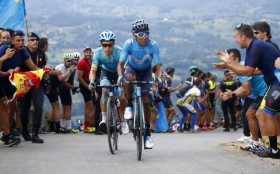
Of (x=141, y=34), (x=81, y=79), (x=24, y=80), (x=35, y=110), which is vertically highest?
(x=141, y=34)

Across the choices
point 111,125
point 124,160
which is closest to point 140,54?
point 111,125

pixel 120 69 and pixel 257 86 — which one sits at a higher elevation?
pixel 120 69

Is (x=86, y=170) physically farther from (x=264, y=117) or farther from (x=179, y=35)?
(x=179, y=35)

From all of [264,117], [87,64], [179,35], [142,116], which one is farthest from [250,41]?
[179,35]

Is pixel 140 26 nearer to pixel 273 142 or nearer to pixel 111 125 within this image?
pixel 111 125

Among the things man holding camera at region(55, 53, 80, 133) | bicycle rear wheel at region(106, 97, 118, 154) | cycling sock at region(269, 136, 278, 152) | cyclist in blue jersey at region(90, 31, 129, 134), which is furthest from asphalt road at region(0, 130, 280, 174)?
man holding camera at region(55, 53, 80, 133)

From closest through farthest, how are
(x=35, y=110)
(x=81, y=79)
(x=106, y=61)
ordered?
(x=106, y=61) → (x=35, y=110) → (x=81, y=79)

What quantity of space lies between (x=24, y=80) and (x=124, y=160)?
A: 9.75 ft

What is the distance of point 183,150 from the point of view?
13234mm

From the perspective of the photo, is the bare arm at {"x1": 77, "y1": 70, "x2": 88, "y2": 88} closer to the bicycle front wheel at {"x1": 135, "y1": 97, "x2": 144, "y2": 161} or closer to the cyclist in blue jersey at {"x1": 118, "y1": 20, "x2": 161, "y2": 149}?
the cyclist in blue jersey at {"x1": 118, "y1": 20, "x2": 161, "y2": 149}

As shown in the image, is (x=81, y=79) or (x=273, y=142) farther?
(x=81, y=79)

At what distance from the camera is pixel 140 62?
12148 millimetres

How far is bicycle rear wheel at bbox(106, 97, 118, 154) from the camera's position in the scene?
12.0m

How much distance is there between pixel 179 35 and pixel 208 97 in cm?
12778
